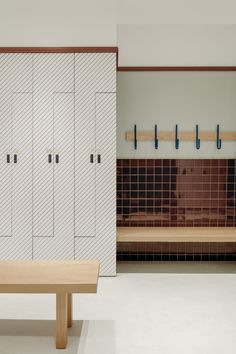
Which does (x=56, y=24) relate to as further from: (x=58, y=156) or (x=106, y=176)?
(x=106, y=176)

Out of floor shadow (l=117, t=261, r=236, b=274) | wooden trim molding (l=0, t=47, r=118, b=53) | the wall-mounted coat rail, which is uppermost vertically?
wooden trim molding (l=0, t=47, r=118, b=53)

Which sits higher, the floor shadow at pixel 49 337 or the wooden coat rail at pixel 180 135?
the wooden coat rail at pixel 180 135

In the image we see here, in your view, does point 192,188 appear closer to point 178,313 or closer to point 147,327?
point 178,313

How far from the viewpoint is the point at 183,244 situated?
5605mm

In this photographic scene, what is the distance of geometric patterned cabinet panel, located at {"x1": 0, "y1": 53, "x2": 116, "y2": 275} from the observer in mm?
4727

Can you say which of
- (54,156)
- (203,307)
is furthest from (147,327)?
(54,156)

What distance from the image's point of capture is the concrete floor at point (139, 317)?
122 inches

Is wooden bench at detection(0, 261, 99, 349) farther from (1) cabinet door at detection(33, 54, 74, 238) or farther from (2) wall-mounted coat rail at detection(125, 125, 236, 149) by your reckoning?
(2) wall-mounted coat rail at detection(125, 125, 236, 149)

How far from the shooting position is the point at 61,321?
305cm

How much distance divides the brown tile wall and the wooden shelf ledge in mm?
255

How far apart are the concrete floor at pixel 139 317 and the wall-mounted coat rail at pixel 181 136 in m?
1.69

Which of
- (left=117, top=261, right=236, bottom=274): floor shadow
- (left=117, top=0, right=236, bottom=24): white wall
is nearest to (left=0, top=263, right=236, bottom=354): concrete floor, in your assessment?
(left=117, top=261, right=236, bottom=274): floor shadow

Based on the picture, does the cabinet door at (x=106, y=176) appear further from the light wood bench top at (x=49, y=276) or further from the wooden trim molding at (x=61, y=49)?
the light wood bench top at (x=49, y=276)

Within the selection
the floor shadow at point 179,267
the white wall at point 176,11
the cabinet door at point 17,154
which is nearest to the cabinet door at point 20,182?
the cabinet door at point 17,154
